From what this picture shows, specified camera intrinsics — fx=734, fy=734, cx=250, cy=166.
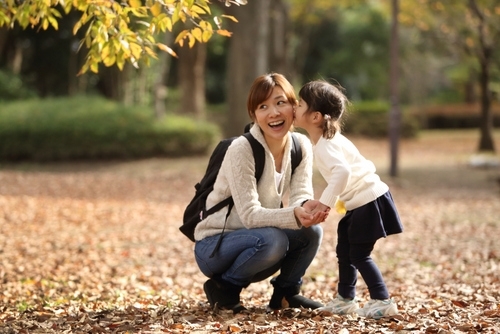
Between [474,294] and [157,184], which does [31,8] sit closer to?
[474,294]

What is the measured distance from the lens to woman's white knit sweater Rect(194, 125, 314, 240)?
4.05 metres

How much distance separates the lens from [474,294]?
17.1ft

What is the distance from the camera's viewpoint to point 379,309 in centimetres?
412

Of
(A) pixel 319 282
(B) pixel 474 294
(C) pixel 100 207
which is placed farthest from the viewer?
(C) pixel 100 207

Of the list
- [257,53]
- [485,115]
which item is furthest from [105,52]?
[485,115]

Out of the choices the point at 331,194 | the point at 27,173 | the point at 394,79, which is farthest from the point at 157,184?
the point at 331,194

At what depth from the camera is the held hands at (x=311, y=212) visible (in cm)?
391

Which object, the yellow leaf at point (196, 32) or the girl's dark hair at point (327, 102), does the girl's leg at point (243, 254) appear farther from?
the yellow leaf at point (196, 32)

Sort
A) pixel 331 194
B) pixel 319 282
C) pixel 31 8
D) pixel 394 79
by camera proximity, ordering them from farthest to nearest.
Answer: pixel 394 79 < pixel 319 282 < pixel 31 8 < pixel 331 194

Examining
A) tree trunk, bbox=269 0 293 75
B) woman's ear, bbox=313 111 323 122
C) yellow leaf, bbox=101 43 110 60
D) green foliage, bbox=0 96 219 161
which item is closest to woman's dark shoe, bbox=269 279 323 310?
woman's ear, bbox=313 111 323 122

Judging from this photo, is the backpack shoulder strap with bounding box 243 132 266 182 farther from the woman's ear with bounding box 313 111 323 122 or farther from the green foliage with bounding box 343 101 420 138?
the green foliage with bounding box 343 101 420 138

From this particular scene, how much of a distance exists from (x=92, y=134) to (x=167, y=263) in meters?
10.6

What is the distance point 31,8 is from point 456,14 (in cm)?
1643

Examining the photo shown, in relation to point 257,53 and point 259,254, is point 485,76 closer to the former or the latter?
point 257,53
